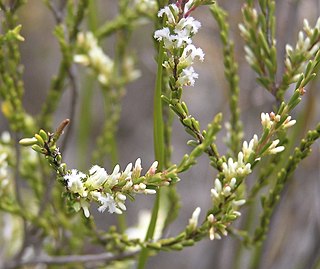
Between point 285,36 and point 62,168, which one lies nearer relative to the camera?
point 62,168

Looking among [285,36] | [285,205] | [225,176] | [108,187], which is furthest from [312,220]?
[108,187]

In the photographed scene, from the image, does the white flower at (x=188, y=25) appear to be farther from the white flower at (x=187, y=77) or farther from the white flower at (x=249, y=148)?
the white flower at (x=249, y=148)

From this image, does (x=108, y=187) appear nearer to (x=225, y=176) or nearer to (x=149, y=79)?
(x=225, y=176)

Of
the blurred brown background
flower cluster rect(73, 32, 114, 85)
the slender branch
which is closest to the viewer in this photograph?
the slender branch

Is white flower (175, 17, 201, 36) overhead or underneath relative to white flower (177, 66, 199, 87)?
overhead

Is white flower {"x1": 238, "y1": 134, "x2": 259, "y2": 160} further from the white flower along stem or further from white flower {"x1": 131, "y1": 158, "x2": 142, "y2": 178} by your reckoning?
white flower {"x1": 131, "y1": 158, "x2": 142, "y2": 178}

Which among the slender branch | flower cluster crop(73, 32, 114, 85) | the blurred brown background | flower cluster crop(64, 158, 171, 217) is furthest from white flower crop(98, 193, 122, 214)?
the blurred brown background

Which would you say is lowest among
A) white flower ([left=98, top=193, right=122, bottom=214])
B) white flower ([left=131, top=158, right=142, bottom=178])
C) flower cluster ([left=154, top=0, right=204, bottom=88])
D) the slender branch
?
the slender branch

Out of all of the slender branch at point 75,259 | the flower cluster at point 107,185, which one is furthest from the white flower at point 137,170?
the slender branch at point 75,259
